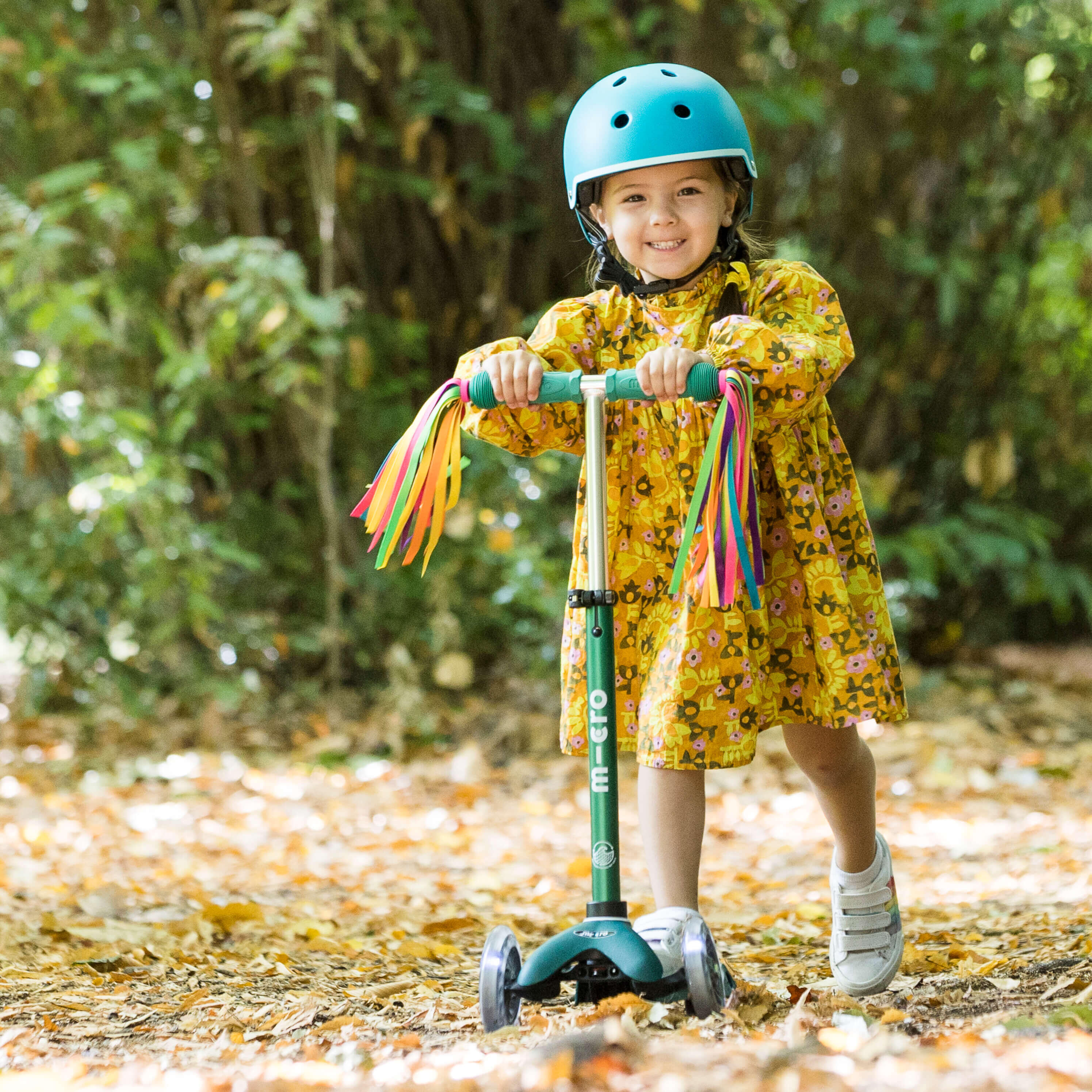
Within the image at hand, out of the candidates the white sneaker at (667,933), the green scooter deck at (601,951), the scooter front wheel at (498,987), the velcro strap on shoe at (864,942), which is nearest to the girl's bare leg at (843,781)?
the velcro strap on shoe at (864,942)

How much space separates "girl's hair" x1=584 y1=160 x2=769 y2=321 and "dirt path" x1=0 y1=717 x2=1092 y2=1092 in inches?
42.6

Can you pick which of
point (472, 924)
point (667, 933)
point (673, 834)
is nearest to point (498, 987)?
point (667, 933)

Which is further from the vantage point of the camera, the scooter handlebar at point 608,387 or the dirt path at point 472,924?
the scooter handlebar at point 608,387

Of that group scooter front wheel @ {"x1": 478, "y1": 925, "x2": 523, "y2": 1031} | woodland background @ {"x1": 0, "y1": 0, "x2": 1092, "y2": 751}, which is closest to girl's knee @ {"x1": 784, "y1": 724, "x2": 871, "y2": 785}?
scooter front wheel @ {"x1": 478, "y1": 925, "x2": 523, "y2": 1031}

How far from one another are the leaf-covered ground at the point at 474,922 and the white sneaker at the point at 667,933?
0.08m

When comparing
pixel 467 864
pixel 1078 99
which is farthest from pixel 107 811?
pixel 1078 99

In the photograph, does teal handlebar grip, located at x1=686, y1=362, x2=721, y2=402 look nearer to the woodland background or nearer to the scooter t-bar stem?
the scooter t-bar stem

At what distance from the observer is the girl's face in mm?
2170

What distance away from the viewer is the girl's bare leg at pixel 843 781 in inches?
89.3

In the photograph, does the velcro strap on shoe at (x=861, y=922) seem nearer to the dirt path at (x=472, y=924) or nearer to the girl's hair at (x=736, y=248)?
the dirt path at (x=472, y=924)

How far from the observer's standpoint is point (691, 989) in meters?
1.91

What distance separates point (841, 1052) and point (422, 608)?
12.3 feet

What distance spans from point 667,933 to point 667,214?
1119 millimetres

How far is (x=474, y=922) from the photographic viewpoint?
297 cm
